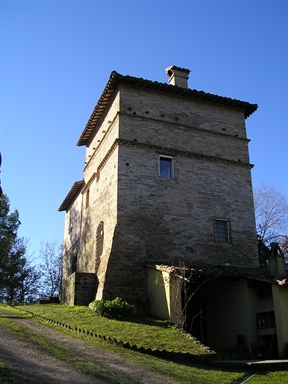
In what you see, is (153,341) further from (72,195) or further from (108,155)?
(72,195)

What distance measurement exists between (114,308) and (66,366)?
18.3ft

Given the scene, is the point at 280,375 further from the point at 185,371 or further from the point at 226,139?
the point at 226,139

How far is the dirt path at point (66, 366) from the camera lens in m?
8.04

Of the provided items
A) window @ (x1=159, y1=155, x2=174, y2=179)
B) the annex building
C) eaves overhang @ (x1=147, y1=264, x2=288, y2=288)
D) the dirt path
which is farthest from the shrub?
window @ (x1=159, y1=155, x2=174, y2=179)

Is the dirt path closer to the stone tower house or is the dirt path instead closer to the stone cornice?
the stone tower house

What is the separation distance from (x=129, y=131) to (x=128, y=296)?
7.38 meters

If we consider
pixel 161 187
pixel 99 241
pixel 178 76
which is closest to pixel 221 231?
pixel 161 187

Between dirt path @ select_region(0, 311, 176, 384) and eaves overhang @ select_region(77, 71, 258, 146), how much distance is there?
12.4m

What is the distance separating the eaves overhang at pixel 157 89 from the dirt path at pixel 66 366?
12369 millimetres

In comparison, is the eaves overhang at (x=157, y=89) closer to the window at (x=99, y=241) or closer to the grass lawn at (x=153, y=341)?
the window at (x=99, y=241)

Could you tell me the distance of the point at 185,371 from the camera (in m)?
9.85

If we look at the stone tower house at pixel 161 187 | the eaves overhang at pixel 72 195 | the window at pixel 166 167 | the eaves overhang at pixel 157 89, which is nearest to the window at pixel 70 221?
the eaves overhang at pixel 72 195

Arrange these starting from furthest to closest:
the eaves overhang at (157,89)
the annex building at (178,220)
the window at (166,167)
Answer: the eaves overhang at (157,89)
the window at (166,167)
the annex building at (178,220)

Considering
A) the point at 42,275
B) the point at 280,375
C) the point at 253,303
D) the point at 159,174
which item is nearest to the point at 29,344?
the point at 280,375
